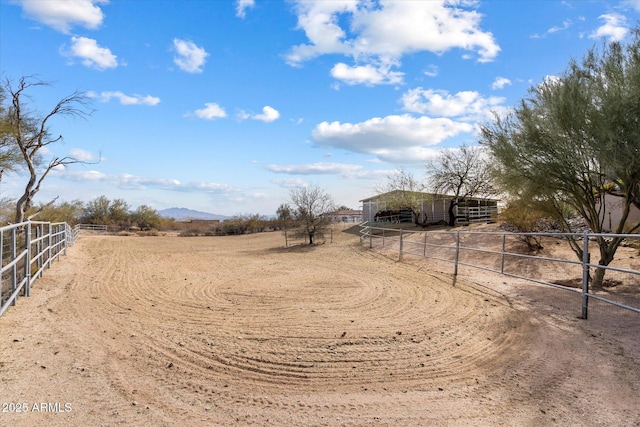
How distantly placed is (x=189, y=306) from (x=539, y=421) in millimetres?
5825

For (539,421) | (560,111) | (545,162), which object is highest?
(560,111)

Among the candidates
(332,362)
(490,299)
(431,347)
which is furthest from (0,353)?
(490,299)

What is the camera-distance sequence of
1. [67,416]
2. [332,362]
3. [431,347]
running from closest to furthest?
[67,416] < [332,362] < [431,347]

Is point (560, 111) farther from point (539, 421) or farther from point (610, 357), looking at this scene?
point (539, 421)

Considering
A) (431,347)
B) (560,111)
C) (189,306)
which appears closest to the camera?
(431,347)

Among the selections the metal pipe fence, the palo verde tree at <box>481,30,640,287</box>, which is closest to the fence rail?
the metal pipe fence

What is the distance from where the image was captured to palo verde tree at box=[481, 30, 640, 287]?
8.72 metres

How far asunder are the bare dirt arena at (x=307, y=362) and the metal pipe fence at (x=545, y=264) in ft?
2.91

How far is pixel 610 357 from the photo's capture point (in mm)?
4941

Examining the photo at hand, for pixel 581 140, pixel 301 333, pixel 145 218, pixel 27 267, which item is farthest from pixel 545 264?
pixel 145 218

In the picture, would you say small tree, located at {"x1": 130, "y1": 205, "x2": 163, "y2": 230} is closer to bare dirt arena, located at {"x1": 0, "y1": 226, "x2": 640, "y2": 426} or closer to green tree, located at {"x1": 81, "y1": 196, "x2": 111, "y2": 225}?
green tree, located at {"x1": 81, "y1": 196, "x2": 111, "y2": 225}

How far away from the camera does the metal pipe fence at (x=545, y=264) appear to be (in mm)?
6684

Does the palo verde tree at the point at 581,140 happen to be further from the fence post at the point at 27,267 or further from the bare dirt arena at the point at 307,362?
the fence post at the point at 27,267

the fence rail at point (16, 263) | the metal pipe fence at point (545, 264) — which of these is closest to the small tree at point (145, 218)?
the metal pipe fence at point (545, 264)
